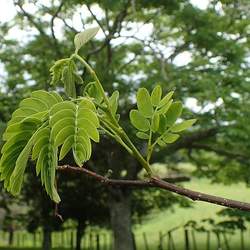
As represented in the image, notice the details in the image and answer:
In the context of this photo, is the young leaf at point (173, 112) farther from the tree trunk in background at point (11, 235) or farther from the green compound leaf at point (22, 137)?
the tree trunk in background at point (11, 235)

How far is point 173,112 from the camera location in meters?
1.29

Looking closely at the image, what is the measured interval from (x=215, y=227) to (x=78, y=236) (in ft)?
16.2

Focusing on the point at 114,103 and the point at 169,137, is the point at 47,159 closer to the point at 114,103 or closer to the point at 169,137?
the point at 114,103

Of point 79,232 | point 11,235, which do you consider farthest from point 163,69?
point 11,235

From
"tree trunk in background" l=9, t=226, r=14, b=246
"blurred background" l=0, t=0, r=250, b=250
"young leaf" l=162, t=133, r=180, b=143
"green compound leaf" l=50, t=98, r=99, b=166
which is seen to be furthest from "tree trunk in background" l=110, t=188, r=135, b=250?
"green compound leaf" l=50, t=98, r=99, b=166

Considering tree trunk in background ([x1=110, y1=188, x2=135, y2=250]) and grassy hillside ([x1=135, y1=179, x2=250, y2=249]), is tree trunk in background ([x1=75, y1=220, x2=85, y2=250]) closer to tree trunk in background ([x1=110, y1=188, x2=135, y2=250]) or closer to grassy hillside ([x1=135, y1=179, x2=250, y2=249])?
grassy hillside ([x1=135, y1=179, x2=250, y2=249])

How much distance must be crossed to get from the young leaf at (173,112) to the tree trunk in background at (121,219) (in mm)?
12325

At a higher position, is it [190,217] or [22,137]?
[22,137]

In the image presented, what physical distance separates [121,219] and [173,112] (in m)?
12.5

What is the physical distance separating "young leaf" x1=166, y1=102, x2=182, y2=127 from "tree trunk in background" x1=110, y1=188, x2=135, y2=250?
1232 cm

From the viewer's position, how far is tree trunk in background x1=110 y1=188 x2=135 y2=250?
43.9 ft

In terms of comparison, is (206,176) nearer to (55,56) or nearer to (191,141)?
(191,141)

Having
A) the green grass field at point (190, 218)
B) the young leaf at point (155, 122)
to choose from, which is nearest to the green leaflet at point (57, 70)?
the young leaf at point (155, 122)

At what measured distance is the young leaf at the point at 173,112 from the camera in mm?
1289
